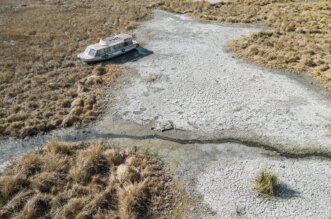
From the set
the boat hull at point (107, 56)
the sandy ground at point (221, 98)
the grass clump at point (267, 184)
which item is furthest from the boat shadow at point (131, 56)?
the grass clump at point (267, 184)

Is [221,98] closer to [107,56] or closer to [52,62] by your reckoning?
[107,56]

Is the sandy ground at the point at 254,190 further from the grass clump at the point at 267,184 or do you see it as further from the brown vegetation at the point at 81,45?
the brown vegetation at the point at 81,45

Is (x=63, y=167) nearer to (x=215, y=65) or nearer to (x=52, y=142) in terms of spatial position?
(x=52, y=142)

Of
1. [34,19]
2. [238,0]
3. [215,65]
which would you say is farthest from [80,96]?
[238,0]

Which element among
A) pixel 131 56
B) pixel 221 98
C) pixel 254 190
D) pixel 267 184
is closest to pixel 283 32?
pixel 221 98

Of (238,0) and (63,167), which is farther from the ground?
(238,0)

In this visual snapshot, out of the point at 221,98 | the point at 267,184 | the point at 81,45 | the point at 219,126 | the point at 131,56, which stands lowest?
the point at 267,184

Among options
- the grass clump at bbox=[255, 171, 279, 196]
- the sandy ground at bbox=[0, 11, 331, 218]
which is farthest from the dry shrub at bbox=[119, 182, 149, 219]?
the grass clump at bbox=[255, 171, 279, 196]
